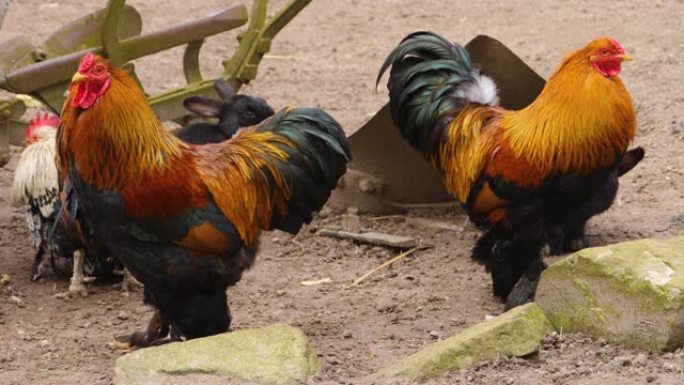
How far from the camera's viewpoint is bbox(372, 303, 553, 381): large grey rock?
16.1ft

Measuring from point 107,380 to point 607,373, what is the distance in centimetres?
209

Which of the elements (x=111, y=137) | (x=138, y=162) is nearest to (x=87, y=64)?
(x=111, y=137)

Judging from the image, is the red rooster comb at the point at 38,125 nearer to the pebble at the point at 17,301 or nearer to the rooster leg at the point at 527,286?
the pebble at the point at 17,301

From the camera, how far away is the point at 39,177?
23.2 ft

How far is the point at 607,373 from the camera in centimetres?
479

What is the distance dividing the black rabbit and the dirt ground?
810mm

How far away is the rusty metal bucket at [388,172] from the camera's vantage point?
7.70 m

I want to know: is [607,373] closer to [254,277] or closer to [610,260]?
[610,260]

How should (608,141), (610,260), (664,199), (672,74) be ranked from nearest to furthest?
(610,260), (608,141), (664,199), (672,74)

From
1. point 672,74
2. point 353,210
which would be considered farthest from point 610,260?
point 672,74

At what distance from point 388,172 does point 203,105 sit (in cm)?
133

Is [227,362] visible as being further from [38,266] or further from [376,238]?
[376,238]

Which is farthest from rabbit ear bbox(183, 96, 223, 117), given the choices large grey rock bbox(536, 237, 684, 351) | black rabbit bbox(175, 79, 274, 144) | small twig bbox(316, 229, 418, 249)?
large grey rock bbox(536, 237, 684, 351)

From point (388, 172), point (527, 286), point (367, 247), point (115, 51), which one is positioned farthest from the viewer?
point (388, 172)
